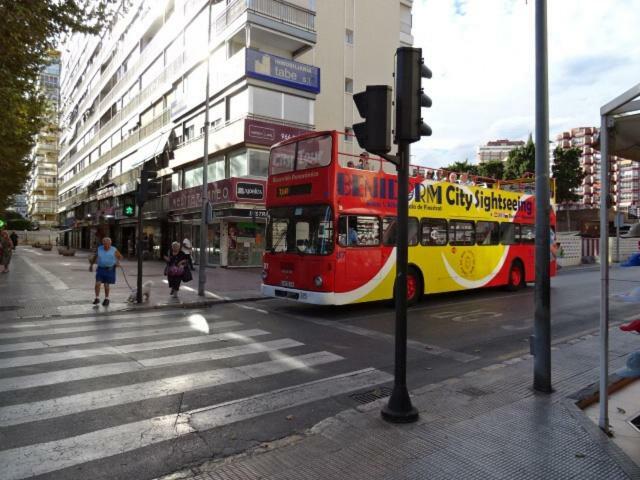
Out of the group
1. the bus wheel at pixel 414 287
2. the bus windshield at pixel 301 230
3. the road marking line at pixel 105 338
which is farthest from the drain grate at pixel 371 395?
the bus wheel at pixel 414 287

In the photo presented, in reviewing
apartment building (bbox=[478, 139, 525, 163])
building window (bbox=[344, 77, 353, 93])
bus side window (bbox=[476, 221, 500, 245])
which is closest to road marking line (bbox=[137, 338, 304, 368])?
bus side window (bbox=[476, 221, 500, 245])

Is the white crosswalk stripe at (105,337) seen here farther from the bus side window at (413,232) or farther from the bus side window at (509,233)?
the bus side window at (509,233)

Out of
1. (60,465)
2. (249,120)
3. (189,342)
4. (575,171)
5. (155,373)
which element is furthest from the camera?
(575,171)

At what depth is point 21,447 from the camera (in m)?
3.96

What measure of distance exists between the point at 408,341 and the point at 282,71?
19047 mm

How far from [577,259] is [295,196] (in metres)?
26.4

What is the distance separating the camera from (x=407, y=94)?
4.54 meters

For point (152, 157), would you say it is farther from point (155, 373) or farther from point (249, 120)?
point (155, 373)

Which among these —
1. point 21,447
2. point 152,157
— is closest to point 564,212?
point 152,157

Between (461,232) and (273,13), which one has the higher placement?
(273,13)

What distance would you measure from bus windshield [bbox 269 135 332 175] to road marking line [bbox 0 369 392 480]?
5.89m

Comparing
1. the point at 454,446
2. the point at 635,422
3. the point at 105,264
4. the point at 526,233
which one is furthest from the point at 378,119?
the point at 526,233

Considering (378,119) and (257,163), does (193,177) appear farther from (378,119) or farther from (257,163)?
(378,119)

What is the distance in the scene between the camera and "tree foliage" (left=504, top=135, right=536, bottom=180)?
4781 cm
